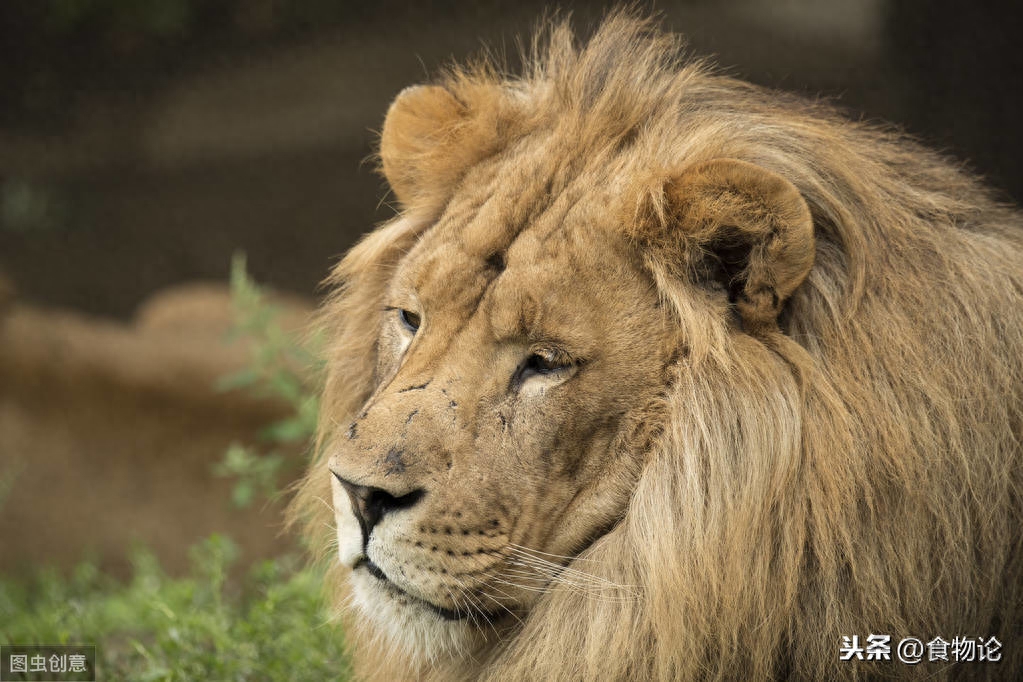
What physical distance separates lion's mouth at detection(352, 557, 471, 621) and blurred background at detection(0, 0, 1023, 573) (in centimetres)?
240

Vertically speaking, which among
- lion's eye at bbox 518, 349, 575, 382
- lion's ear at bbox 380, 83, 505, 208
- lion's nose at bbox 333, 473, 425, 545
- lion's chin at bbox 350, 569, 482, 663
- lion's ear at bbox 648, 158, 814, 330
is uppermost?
lion's ear at bbox 380, 83, 505, 208

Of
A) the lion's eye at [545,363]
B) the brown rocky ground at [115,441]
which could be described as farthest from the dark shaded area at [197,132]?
the lion's eye at [545,363]

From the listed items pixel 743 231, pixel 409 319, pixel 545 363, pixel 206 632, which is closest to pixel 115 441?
pixel 206 632


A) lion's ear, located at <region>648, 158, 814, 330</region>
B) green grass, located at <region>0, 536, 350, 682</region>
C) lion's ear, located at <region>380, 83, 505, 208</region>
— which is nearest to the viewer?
lion's ear, located at <region>648, 158, 814, 330</region>

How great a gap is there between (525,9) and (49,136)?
4306 mm

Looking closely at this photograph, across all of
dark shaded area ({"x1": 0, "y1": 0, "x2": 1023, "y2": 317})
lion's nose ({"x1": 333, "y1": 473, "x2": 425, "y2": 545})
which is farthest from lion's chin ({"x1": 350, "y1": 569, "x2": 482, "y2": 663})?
dark shaded area ({"x1": 0, "y1": 0, "x2": 1023, "y2": 317})

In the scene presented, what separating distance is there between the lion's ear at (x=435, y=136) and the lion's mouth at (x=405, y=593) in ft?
3.50

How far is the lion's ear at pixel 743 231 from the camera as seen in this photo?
7.52ft

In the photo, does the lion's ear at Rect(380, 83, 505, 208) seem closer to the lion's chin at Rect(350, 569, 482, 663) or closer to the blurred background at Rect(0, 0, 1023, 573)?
the lion's chin at Rect(350, 569, 482, 663)

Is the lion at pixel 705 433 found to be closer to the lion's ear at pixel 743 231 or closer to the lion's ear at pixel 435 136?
the lion's ear at pixel 743 231

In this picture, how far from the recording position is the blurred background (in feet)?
17.9

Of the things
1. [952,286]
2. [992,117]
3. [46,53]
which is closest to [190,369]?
[46,53]

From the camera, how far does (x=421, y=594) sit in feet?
7.76

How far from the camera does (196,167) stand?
909 cm
